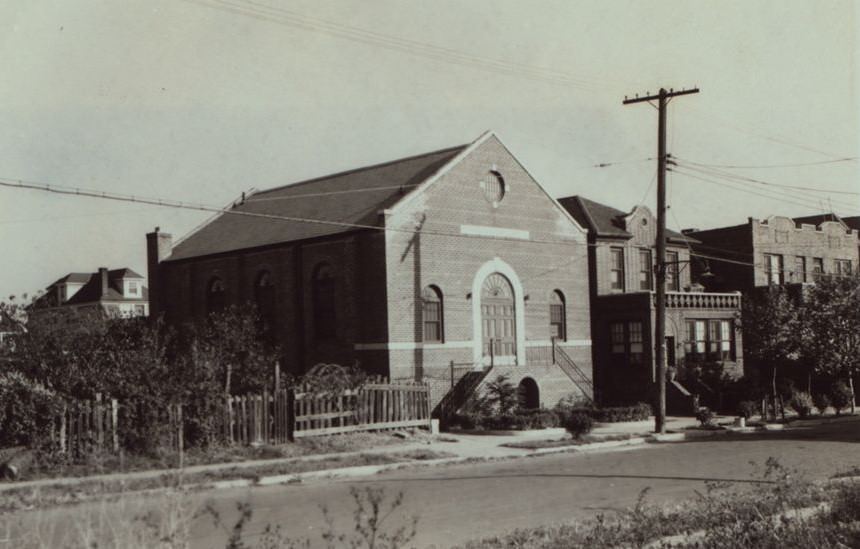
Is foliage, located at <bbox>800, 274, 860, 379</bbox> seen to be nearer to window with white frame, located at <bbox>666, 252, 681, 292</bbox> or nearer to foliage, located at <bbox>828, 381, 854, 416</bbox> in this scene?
foliage, located at <bbox>828, 381, 854, 416</bbox>

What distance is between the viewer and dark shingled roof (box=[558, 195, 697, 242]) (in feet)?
133

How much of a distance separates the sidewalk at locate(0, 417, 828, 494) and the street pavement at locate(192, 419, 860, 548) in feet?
1.98

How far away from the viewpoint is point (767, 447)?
21.8 metres

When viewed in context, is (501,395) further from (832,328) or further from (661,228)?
(832,328)

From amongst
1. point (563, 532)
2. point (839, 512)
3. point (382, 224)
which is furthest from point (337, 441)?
point (839, 512)

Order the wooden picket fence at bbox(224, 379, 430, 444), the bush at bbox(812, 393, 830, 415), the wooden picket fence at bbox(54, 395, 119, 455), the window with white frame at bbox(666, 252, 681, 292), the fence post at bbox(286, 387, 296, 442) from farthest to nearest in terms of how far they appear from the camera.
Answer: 1. the window with white frame at bbox(666, 252, 681, 292)
2. the bush at bbox(812, 393, 830, 415)
3. the fence post at bbox(286, 387, 296, 442)
4. the wooden picket fence at bbox(224, 379, 430, 444)
5. the wooden picket fence at bbox(54, 395, 119, 455)

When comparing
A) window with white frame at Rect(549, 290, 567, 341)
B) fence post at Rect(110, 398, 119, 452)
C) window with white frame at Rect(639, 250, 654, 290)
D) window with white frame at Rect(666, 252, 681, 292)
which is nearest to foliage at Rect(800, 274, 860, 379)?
window with white frame at Rect(639, 250, 654, 290)

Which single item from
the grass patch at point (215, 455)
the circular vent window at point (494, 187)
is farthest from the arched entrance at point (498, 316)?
the grass patch at point (215, 455)

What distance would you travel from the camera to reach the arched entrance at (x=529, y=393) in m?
32.8

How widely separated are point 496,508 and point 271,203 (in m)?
29.3

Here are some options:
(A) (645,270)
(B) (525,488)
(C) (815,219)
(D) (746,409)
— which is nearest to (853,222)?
(C) (815,219)

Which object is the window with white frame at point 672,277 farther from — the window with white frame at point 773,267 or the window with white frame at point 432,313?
the window with white frame at point 432,313

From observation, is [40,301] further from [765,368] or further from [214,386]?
[765,368]

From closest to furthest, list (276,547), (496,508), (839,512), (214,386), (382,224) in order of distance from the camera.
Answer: (276,547) → (839,512) → (496,508) → (214,386) → (382,224)
